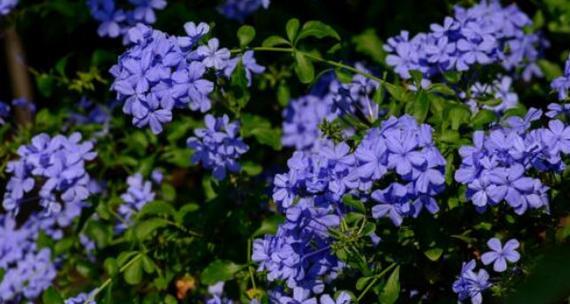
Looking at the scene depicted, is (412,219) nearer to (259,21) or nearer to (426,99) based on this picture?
(426,99)

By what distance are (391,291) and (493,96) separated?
27.3 inches

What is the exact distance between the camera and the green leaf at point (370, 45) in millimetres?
2924

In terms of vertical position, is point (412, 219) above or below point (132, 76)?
below

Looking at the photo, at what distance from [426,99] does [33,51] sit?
2.06 meters

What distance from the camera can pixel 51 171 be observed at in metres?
2.26

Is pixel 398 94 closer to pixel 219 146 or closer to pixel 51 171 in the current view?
pixel 219 146

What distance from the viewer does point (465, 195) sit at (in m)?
1.90

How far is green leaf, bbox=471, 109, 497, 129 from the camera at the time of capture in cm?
210

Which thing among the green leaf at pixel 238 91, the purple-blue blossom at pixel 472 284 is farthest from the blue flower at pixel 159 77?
the purple-blue blossom at pixel 472 284

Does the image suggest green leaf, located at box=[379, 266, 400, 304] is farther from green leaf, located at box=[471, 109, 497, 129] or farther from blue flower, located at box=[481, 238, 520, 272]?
green leaf, located at box=[471, 109, 497, 129]

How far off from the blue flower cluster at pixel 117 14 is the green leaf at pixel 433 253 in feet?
3.82

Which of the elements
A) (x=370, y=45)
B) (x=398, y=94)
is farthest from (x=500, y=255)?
(x=370, y=45)

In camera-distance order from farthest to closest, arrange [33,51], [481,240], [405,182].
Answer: [33,51] < [481,240] < [405,182]

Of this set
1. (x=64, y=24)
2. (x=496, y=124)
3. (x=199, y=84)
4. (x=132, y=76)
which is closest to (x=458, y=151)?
(x=496, y=124)
